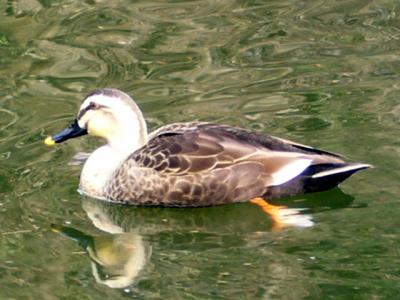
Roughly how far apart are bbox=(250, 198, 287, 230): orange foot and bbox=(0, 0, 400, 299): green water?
0.07m

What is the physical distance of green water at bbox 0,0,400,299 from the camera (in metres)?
8.41

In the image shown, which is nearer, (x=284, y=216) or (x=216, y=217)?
(x=284, y=216)

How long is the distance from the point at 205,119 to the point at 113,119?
126cm

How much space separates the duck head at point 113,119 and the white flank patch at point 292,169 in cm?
115

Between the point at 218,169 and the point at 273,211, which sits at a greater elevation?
the point at 218,169

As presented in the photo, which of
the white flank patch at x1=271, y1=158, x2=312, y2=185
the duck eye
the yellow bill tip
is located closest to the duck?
the white flank patch at x1=271, y1=158, x2=312, y2=185

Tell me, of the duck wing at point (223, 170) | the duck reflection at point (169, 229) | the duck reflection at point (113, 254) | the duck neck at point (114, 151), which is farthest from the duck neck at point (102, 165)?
the duck reflection at point (113, 254)

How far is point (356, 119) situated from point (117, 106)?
1959 mm

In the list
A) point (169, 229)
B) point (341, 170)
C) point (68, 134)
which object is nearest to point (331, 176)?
point (341, 170)

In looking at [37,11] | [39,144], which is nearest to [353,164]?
[39,144]

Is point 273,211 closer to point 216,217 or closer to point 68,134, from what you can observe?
point 216,217

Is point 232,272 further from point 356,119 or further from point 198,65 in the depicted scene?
point 198,65

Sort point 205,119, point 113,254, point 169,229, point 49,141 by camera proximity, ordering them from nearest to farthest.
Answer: point 113,254
point 169,229
point 49,141
point 205,119

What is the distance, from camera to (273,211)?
9.52 metres
